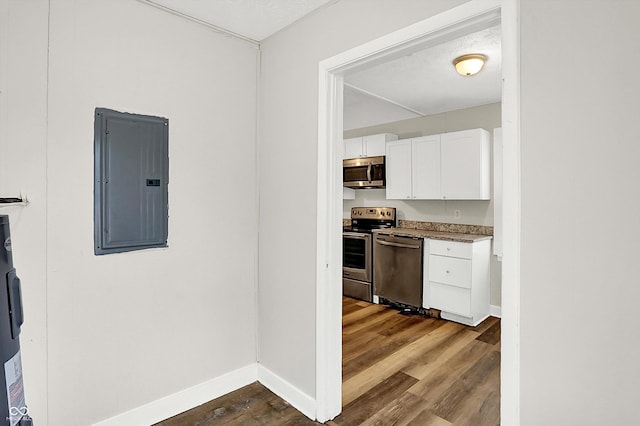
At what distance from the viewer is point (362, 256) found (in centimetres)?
461

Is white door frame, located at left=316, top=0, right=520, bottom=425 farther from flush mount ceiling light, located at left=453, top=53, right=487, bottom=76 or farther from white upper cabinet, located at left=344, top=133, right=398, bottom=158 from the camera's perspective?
white upper cabinet, located at left=344, top=133, right=398, bottom=158

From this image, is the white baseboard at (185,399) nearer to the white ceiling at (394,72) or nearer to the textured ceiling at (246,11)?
the white ceiling at (394,72)

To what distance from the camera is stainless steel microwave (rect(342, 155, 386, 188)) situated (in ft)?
15.5

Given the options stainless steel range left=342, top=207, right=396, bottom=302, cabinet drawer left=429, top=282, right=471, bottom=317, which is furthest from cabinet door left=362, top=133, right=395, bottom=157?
cabinet drawer left=429, top=282, right=471, bottom=317

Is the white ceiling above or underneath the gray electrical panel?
above

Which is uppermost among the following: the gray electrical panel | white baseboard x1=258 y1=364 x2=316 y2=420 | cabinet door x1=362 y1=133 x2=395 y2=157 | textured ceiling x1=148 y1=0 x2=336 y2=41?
textured ceiling x1=148 y1=0 x2=336 y2=41

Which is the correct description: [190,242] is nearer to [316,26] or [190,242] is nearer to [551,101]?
[316,26]

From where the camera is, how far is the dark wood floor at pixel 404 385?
2.10m

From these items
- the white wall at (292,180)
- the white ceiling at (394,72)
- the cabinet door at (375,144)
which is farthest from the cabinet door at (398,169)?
the white wall at (292,180)

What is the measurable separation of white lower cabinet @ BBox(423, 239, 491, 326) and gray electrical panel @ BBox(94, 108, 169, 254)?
2987mm

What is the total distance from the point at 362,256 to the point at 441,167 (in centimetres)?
155

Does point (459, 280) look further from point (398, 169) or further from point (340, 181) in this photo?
point (340, 181)

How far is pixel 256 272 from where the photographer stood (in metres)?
2.55

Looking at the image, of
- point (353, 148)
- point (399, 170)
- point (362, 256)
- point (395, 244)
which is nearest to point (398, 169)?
point (399, 170)
